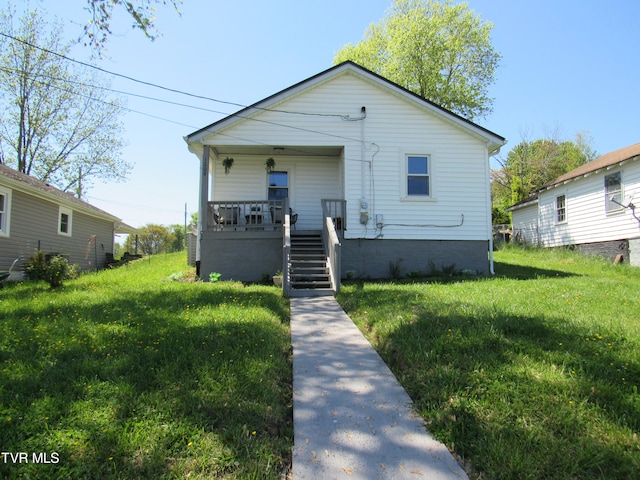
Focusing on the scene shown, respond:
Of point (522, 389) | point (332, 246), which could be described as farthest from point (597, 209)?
point (522, 389)

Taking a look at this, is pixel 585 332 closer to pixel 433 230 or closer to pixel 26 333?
pixel 26 333

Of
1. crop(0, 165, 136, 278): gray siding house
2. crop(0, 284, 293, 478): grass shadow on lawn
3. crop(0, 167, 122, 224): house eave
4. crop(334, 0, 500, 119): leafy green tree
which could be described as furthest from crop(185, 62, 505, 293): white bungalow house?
crop(334, 0, 500, 119): leafy green tree

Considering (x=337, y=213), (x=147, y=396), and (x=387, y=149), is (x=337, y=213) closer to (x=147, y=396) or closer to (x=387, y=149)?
(x=387, y=149)

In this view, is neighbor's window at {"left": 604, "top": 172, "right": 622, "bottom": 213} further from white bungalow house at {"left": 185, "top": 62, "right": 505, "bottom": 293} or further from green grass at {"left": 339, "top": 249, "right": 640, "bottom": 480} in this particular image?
green grass at {"left": 339, "top": 249, "right": 640, "bottom": 480}

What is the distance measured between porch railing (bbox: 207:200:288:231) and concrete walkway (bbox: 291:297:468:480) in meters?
6.83

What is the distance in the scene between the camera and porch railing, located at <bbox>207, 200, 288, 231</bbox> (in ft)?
36.1

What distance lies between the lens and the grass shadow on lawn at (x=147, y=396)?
2254 millimetres

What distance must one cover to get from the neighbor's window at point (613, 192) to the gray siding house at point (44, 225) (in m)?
21.6

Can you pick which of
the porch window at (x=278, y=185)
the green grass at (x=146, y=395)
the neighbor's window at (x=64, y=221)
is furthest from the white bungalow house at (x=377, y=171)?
the neighbor's window at (x=64, y=221)

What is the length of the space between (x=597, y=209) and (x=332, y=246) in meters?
12.7

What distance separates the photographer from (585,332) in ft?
14.1

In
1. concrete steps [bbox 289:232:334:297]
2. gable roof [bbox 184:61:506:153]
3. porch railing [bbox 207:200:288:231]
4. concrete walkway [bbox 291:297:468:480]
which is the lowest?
concrete walkway [bbox 291:297:468:480]

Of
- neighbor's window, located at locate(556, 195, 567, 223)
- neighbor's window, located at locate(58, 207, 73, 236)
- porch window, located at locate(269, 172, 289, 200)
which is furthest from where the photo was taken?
neighbor's window, located at locate(556, 195, 567, 223)

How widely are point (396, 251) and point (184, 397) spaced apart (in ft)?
30.1
